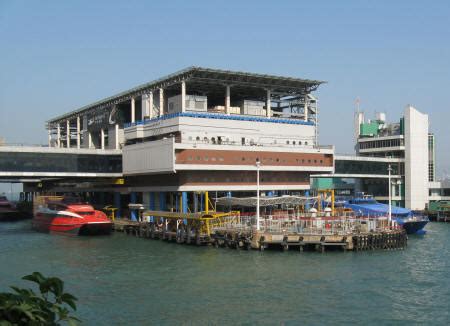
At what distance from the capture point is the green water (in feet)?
94.5

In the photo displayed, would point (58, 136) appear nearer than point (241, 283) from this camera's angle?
No

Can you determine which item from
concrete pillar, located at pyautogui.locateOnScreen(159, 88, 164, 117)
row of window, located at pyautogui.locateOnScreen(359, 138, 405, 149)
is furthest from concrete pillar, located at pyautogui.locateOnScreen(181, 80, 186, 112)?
row of window, located at pyautogui.locateOnScreen(359, 138, 405, 149)

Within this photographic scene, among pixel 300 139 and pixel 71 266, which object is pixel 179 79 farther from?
pixel 71 266

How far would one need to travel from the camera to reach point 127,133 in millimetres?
84125

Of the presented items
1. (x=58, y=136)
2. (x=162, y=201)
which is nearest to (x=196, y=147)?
(x=162, y=201)

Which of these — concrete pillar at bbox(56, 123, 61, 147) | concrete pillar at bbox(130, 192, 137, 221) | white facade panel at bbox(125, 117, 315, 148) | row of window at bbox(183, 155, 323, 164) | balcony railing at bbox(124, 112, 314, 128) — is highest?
concrete pillar at bbox(56, 123, 61, 147)

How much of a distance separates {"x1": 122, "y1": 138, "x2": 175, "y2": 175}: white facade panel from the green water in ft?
48.8

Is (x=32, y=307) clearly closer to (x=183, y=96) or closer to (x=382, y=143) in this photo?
(x=183, y=96)

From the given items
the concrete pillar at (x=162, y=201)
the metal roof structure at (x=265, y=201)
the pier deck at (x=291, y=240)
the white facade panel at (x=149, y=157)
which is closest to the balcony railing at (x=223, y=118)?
the white facade panel at (x=149, y=157)

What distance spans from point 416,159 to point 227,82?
4374cm

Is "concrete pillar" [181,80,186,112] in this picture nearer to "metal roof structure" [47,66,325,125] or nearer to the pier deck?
"metal roof structure" [47,66,325,125]

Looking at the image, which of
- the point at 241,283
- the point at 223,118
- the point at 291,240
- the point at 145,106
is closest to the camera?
the point at 241,283

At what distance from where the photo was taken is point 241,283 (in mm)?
36625

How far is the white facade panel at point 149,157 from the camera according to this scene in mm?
69000
